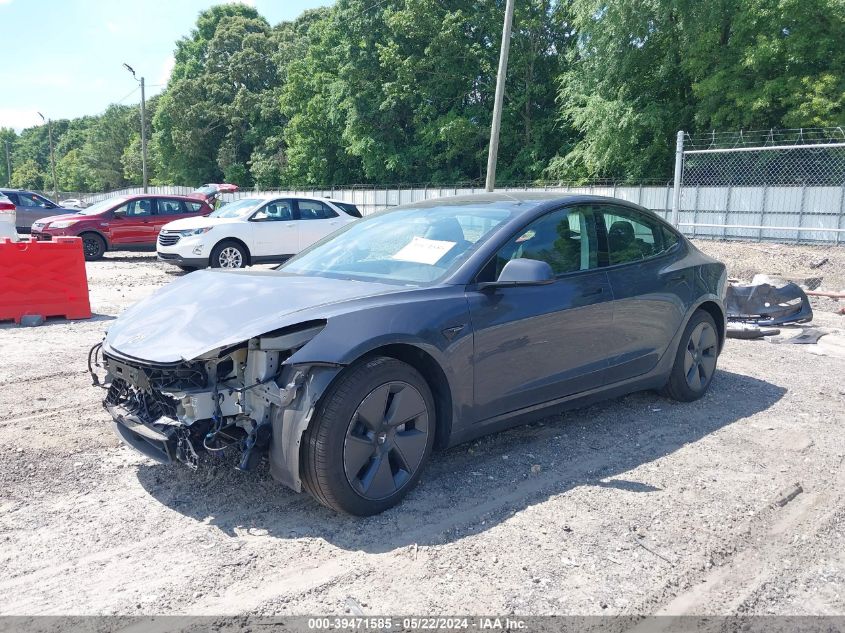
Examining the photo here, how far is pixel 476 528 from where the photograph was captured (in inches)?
134

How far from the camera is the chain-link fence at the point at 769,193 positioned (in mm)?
19156

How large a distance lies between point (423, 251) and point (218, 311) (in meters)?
1.28

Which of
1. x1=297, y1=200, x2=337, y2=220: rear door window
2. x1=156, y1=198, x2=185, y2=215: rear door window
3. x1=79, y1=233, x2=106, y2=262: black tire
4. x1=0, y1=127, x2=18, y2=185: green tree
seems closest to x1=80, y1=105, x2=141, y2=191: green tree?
x1=0, y1=127, x2=18, y2=185: green tree

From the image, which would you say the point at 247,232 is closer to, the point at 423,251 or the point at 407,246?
the point at 407,246

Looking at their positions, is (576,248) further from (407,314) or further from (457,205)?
(407,314)

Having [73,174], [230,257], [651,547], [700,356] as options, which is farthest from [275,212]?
[73,174]

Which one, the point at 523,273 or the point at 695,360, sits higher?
the point at 523,273

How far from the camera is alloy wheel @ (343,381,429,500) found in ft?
11.0

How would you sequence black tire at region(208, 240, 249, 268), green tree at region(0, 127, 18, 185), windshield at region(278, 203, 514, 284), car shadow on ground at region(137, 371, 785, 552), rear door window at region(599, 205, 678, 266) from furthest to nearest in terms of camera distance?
green tree at region(0, 127, 18, 185) → black tire at region(208, 240, 249, 268) → rear door window at region(599, 205, 678, 266) → windshield at region(278, 203, 514, 284) → car shadow on ground at region(137, 371, 785, 552)

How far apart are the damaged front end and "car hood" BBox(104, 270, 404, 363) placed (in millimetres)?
68

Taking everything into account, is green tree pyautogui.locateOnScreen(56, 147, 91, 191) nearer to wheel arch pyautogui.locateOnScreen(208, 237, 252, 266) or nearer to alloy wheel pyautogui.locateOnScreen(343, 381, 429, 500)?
wheel arch pyautogui.locateOnScreen(208, 237, 252, 266)

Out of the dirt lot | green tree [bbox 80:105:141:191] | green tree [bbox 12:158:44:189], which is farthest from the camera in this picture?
green tree [bbox 12:158:44:189]

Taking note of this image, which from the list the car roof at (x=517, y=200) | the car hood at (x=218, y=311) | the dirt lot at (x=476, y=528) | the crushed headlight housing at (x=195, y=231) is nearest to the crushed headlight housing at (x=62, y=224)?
the crushed headlight housing at (x=195, y=231)

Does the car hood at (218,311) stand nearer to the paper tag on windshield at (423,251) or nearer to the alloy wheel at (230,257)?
the paper tag on windshield at (423,251)
